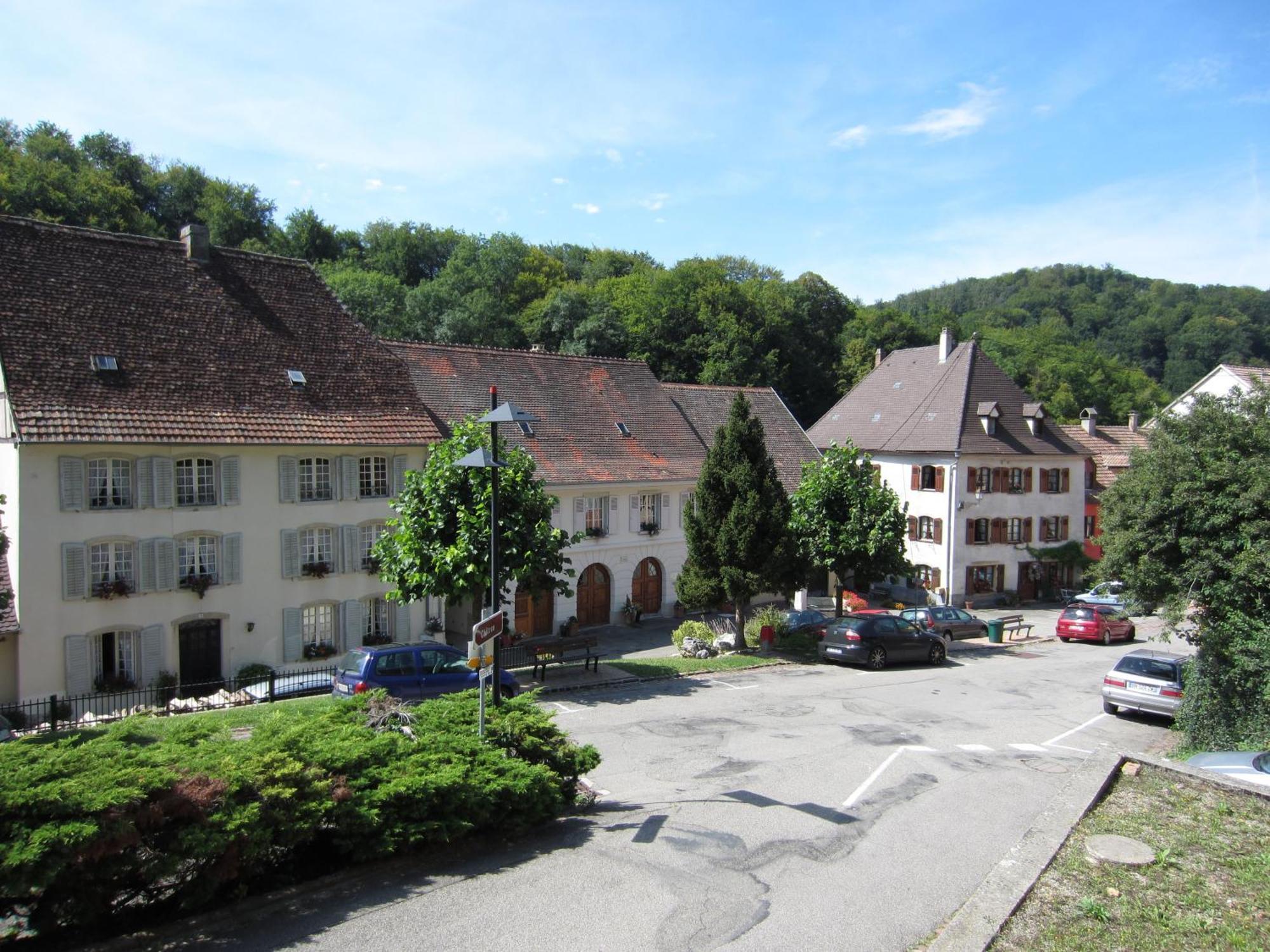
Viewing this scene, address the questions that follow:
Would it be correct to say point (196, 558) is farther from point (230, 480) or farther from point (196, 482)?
point (230, 480)

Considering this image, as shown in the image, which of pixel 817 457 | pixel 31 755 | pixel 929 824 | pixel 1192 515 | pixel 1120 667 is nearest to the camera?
pixel 31 755

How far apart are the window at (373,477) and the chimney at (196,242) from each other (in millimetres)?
7325

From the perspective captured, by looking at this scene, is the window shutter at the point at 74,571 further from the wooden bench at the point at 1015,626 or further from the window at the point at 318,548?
the wooden bench at the point at 1015,626

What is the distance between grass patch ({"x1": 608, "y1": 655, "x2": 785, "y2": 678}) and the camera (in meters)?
23.2

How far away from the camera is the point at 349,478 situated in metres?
24.8

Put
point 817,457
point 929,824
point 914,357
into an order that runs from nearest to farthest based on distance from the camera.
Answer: point 929,824, point 817,457, point 914,357

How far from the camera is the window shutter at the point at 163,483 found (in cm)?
2152

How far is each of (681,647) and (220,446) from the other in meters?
13.5

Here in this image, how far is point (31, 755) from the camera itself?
784cm

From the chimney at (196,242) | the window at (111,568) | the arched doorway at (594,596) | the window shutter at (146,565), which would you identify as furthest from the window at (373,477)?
the arched doorway at (594,596)

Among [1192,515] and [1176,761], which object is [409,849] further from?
[1192,515]

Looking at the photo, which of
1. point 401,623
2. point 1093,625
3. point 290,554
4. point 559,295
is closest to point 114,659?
point 290,554

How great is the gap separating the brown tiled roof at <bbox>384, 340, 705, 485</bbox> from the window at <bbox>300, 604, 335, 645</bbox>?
769 cm

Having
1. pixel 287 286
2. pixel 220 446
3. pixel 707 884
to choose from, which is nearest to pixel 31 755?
pixel 707 884
